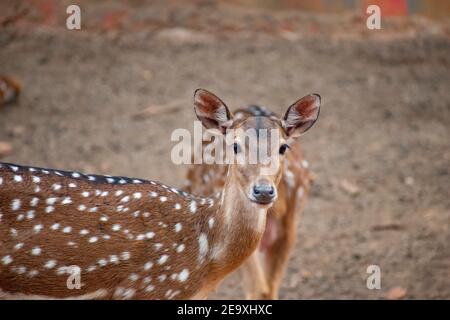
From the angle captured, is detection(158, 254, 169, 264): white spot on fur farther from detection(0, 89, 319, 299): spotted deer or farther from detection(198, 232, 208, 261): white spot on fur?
detection(198, 232, 208, 261): white spot on fur

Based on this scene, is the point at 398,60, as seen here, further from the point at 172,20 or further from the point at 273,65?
the point at 172,20

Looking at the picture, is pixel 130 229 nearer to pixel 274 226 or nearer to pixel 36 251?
pixel 36 251

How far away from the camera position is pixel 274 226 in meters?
5.77

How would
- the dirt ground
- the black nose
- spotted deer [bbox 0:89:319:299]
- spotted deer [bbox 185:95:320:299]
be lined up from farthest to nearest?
1. the dirt ground
2. spotted deer [bbox 185:95:320:299]
3. spotted deer [bbox 0:89:319:299]
4. the black nose

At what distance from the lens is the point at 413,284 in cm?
647

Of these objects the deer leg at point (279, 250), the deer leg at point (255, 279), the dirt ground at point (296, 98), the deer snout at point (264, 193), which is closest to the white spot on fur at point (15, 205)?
the deer snout at point (264, 193)

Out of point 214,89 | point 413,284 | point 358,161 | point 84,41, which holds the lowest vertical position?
point 413,284

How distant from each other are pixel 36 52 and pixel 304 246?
452 centimetres

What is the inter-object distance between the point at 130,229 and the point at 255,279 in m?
1.38

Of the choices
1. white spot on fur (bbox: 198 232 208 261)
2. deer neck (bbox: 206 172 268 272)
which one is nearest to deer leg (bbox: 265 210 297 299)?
deer neck (bbox: 206 172 268 272)

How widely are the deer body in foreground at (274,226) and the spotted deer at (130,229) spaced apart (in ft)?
2.29

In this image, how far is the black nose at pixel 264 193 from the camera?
14.7 feet

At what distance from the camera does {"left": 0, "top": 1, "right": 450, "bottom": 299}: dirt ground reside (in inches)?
278
